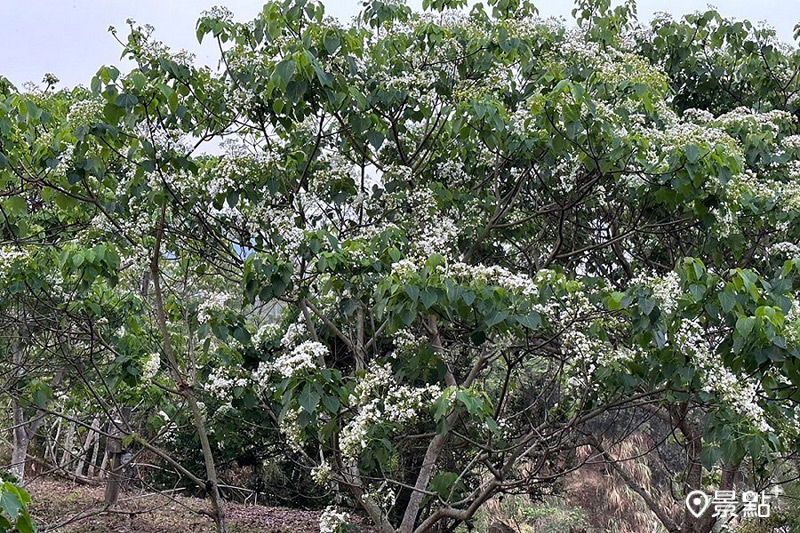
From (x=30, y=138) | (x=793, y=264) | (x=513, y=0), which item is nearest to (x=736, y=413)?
(x=793, y=264)

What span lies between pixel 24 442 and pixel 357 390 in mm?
4692

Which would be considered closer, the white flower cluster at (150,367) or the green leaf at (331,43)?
the green leaf at (331,43)

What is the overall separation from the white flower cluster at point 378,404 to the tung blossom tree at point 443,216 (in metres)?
0.02

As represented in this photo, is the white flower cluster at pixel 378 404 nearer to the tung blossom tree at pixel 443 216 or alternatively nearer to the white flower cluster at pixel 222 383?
the tung blossom tree at pixel 443 216

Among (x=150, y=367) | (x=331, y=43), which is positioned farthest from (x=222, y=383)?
(x=331, y=43)

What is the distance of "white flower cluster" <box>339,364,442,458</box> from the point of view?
11.4 feet

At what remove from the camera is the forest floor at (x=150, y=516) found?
604 centimetres

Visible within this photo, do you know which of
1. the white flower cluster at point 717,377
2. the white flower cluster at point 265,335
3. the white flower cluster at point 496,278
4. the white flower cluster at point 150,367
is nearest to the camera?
the white flower cluster at point 717,377

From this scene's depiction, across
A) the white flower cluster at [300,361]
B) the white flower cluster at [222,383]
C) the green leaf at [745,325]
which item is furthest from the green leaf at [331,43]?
the green leaf at [745,325]

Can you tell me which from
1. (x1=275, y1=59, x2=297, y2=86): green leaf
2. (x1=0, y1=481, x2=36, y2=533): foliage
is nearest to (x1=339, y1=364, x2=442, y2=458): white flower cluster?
(x1=275, y1=59, x2=297, y2=86): green leaf

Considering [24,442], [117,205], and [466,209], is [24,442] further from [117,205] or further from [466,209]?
[466,209]

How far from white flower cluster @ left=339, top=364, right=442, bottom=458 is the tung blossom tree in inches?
0.6

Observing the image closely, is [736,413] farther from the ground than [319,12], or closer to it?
closer to it

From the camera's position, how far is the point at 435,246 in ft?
13.5
